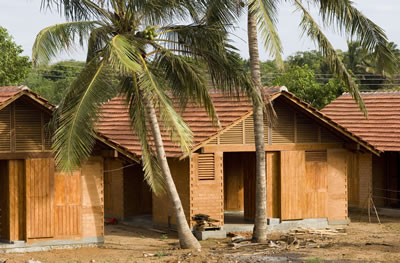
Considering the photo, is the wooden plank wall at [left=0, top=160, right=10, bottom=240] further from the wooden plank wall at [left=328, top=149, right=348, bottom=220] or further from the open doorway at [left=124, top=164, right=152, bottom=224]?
the wooden plank wall at [left=328, top=149, right=348, bottom=220]

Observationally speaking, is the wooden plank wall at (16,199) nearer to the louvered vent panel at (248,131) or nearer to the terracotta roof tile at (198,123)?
the terracotta roof tile at (198,123)

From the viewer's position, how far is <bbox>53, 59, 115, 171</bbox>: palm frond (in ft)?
43.3

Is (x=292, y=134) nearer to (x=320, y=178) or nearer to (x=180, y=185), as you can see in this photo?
(x=320, y=178)

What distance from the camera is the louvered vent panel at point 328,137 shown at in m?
19.6

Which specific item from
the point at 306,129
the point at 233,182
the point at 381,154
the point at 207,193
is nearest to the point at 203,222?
the point at 207,193

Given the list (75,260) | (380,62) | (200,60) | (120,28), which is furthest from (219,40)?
(75,260)

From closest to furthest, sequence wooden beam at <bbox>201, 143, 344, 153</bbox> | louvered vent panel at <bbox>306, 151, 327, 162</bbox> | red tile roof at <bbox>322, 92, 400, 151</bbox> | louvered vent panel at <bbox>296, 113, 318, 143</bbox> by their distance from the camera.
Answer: wooden beam at <bbox>201, 143, 344, 153</bbox> → louvered vent panel at <bbox>296, 113, 318, 143</bbox> → louvered vent panel at <bbox>306, 151, 327, 162</bbox> → red tile roof at <bbox>322, 92, 400, 151</bbox>

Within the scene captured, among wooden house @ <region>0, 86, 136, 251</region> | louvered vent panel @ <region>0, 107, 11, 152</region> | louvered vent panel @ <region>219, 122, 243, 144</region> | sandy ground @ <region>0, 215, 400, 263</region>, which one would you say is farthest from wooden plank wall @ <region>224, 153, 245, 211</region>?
louvered vent panel @ <region>0, 107, 11, 152</region>

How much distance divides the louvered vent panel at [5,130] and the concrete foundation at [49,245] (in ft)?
7.77

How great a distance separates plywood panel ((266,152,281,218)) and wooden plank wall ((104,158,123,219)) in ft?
16.8

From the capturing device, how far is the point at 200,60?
50.1ft

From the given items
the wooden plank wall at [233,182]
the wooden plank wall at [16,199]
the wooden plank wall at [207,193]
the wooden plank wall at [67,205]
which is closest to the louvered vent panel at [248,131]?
the wooden plank wall at [207,193]

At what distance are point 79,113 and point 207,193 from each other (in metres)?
6.13

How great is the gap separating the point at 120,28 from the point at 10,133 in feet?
12.4
